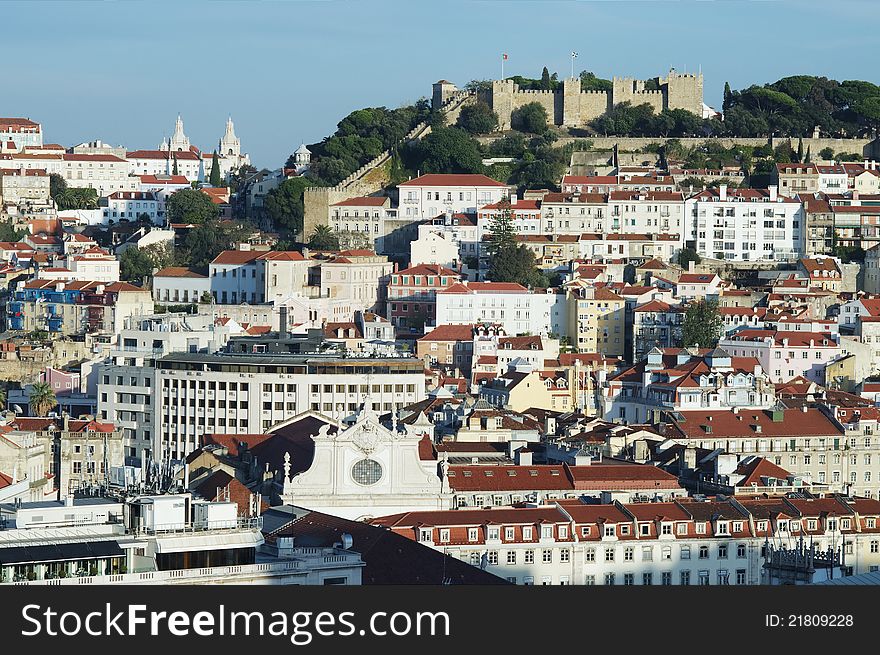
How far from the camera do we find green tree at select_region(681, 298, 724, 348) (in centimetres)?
5706

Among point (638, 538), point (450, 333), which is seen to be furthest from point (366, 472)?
point (450, 333)

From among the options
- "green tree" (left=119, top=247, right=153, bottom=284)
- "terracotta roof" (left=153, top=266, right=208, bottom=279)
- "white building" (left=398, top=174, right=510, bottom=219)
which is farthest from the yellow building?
"green tree" (left=119, top=247, right=153, bottom=284)

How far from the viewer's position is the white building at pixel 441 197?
232 feet

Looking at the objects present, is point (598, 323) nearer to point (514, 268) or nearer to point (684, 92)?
point (514, 268)

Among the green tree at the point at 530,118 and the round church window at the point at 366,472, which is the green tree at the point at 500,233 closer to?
the green tree at the point at 530,118

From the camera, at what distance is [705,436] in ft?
141

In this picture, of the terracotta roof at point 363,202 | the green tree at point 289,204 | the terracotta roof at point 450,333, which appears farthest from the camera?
the green tree at point 289,204

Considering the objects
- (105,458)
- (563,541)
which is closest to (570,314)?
(105,458)

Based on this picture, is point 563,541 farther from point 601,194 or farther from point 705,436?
point 601,194

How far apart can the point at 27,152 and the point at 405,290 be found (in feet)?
112

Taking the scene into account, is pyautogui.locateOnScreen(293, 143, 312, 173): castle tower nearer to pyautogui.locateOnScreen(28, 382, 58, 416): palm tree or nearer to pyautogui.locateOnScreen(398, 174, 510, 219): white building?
pyautogui.locateOnScreen(398, 174, 510, 219): white building

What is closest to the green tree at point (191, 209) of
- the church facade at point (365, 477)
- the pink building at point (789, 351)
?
the pink building at point (789, 351)

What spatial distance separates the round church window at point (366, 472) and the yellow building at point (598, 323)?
28.4 metres

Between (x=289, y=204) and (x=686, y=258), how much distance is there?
13238 mm
